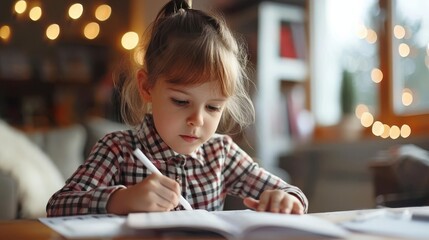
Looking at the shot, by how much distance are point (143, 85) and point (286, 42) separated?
221cm

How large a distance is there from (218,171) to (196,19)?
288 mm

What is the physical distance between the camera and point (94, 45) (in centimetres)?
386

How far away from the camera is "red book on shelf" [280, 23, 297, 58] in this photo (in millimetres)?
3084

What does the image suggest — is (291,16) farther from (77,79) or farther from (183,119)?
(183,119)

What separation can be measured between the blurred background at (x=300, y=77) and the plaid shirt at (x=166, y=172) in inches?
19.4

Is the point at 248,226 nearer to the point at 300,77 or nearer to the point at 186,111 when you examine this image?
the point at 186,111

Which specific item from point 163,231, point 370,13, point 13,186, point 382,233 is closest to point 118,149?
point 163,231

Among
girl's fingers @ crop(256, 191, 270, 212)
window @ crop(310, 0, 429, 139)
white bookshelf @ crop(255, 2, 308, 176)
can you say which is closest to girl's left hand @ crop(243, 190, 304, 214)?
girl's fingers @ crop(256, 191, 270, 212)

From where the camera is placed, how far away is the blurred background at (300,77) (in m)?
2.29

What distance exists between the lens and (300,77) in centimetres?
311

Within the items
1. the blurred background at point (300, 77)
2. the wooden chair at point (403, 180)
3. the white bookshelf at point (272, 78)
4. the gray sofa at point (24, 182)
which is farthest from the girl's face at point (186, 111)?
the white bookshelf at point (272, 78)

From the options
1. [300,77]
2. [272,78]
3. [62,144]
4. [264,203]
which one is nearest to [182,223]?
[264,203]

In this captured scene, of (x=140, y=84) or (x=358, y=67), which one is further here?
(x=358, y=67)

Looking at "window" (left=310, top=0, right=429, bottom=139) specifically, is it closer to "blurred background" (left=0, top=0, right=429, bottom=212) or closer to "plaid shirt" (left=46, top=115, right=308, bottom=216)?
"blurred background" (left=0, top=0, right=429, bottom=212)
